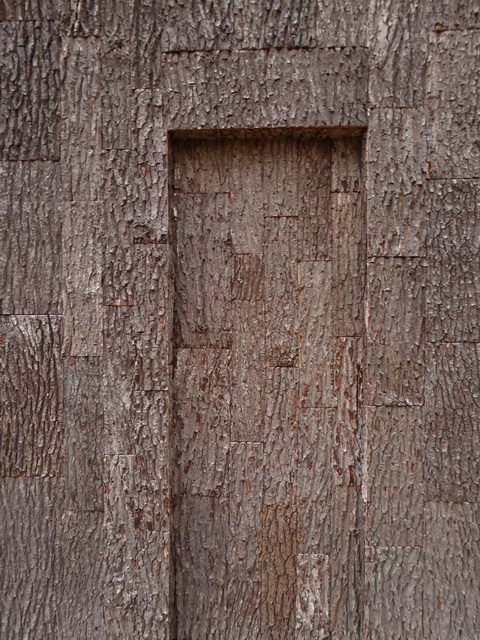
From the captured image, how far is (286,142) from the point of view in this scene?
6.41 ft

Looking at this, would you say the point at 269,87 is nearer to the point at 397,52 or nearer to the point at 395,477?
the point at 397,52

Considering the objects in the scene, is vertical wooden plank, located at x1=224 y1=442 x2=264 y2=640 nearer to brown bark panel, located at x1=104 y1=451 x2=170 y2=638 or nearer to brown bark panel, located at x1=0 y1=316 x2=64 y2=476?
brown bark panel, located at x1=104 y1=451 x2=170 y2=638

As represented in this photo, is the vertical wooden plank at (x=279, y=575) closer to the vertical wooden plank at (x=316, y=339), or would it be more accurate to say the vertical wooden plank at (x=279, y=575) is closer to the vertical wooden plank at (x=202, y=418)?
the vertical wooden plank at (x=202, y=418)

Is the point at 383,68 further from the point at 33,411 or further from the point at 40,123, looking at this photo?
the point at 33,411

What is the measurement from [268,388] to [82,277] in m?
0.87

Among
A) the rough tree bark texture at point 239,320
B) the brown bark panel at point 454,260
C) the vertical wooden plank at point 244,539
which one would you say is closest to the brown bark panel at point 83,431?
the rough tree bark texture at point 239,320

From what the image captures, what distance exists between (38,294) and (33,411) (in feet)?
1.55

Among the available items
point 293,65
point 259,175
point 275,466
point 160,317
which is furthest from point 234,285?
point 293,65

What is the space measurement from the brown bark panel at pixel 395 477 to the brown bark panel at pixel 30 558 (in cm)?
125

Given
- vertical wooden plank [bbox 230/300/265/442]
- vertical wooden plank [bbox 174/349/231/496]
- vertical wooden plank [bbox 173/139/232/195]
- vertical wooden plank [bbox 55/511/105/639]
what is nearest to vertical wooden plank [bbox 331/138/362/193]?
vertical wooden plank [bbox 173/139/232/195]

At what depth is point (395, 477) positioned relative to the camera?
1861 mm

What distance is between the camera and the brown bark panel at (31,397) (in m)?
1.94

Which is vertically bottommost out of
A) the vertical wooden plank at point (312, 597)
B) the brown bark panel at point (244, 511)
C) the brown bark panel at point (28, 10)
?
the vertical wooden plank at point (312, 597)

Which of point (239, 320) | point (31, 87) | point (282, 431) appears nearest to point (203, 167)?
point (239, 320)
